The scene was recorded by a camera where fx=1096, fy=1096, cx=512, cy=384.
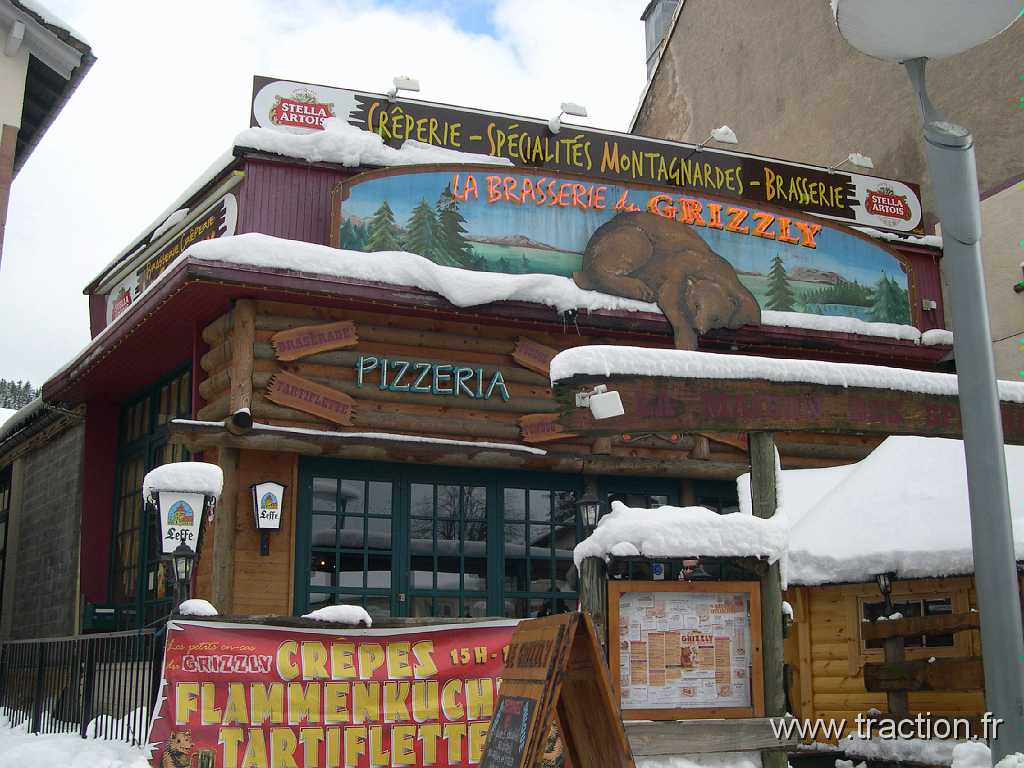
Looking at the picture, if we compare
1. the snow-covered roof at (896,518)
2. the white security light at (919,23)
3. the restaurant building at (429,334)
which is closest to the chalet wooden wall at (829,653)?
the snow-covered roof at (896,518)

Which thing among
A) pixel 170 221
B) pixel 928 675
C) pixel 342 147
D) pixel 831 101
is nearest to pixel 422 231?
pixel 342 147

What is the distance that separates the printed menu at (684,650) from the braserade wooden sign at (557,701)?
128 cm

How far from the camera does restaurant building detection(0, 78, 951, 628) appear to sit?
1135 cm

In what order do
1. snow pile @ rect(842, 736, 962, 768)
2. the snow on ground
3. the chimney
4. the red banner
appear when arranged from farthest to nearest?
the chimney → snow pile @ rect(842, 736, 962, 768) → the snow on ground → the red banner

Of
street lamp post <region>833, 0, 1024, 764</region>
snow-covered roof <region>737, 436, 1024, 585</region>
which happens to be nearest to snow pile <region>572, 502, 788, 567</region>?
street lamp post <region>833, 0, 1024, 764</region>

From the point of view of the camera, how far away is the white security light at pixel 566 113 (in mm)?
13891

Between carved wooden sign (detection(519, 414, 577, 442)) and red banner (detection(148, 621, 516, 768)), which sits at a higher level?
carved wooden sign (detection(519, 414, 577, 442))

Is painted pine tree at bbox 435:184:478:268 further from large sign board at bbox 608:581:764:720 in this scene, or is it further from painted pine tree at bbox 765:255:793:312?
large sign board at bbox 608:581:764:720

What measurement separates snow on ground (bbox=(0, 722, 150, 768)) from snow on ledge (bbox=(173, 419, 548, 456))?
3032 millimetres

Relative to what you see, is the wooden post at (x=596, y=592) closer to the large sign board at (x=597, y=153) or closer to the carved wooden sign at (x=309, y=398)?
the carved wooden sign at (x=309, y=398)

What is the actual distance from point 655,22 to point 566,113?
46.3 feet

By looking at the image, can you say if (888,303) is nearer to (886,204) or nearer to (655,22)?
(886,204)

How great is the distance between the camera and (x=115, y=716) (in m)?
9.53

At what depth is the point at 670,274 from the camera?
13172 millimetres
